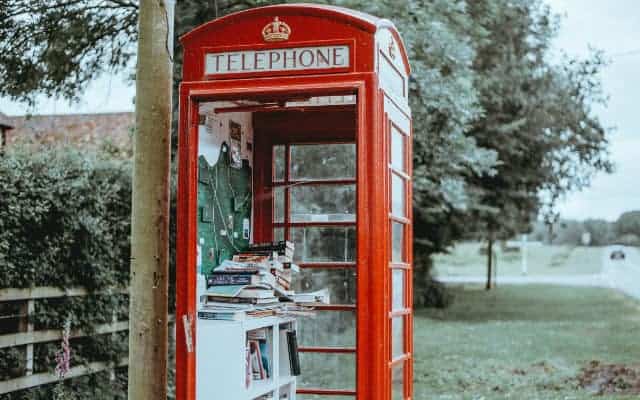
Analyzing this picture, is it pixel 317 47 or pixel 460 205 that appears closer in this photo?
pixel 317 47

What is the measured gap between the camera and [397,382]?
4.91m

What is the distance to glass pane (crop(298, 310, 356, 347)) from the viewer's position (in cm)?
598

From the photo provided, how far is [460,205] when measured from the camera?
14805mm

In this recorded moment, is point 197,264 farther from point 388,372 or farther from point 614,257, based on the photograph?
point 614,257

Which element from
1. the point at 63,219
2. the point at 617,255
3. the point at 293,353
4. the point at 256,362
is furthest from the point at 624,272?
the point at 256,362

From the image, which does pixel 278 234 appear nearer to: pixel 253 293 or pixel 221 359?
pixel 253 293

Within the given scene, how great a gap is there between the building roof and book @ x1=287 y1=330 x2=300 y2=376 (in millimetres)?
4576

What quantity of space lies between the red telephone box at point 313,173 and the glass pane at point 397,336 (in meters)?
0.02

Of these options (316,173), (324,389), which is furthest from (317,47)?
(324,389)

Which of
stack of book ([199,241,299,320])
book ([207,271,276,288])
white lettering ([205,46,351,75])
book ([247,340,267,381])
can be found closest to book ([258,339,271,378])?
book ([247,340,267,381])

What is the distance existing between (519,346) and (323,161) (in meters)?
9.18

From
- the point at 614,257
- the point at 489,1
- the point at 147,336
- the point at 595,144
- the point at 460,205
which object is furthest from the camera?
the point at 614,257

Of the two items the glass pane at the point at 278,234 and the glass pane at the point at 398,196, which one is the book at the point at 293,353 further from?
the glass pane at the point at 398,196

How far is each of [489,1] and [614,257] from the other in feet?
160
